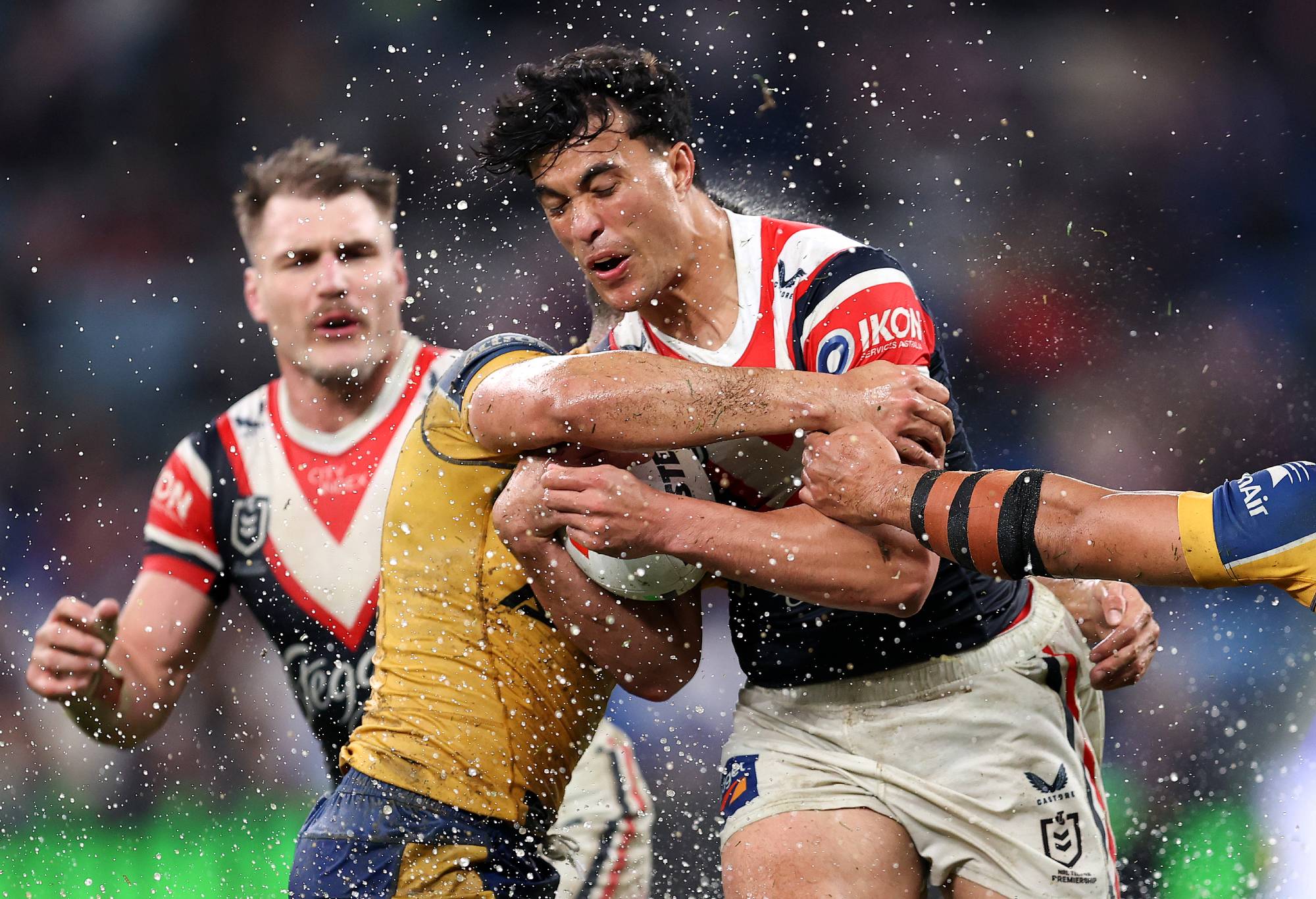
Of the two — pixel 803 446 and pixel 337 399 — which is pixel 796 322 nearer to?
pixel 803 446

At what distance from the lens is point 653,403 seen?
9.28 feet

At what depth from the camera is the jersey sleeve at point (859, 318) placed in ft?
9.53

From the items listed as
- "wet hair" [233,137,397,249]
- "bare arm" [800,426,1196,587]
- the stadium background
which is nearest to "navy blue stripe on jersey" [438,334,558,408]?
"bare arm" [800,426,1196,587]

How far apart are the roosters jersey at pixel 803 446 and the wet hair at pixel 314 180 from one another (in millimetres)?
3445

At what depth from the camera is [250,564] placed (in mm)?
5371

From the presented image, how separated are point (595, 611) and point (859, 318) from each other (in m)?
0.92

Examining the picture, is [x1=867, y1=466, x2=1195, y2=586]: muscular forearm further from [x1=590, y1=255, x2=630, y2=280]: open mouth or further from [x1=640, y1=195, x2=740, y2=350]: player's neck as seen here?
[x1=590, y1=255, x2=630, y2=280]: open mouth

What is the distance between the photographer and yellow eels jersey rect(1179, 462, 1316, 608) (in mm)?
2373

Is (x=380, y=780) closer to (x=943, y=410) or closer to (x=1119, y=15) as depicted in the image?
(x=943, y=410)

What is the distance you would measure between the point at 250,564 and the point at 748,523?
320 centimetres

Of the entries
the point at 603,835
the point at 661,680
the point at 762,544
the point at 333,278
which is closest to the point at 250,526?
the point at 333,278

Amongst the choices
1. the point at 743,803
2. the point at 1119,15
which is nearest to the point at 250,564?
the point at 743,803

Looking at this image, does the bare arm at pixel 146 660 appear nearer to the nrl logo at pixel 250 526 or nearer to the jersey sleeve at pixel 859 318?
the nrl logo at pixel 250 526

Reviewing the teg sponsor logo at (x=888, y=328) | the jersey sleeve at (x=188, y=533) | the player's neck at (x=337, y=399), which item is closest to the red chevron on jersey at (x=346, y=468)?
the player's neck at (x=337, y=399)
